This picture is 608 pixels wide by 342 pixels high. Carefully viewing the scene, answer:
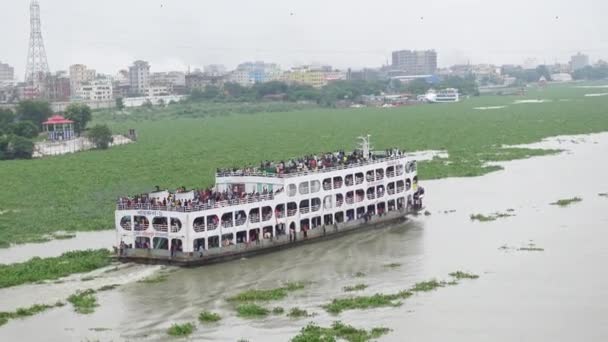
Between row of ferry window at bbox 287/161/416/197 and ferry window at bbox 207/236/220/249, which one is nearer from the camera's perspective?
ferry window at bbox 207/236/220/249

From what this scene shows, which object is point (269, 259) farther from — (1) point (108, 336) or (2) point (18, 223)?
(2) point (18, 223)

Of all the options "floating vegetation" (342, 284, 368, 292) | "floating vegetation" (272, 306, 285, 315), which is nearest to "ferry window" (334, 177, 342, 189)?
"floating vegetation" (342, 284, 368, 292)

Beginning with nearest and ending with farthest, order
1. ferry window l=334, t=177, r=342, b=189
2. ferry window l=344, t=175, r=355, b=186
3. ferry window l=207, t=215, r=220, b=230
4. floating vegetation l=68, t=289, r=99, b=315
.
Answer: floating vegetation l=68, t=289, r=99, b=315 → ferry window l=207, t=215, r=220, b=230 → ferry window l=334, t=177, r=342, b=189 → ferry window l=344, t=175, r=355, b=186

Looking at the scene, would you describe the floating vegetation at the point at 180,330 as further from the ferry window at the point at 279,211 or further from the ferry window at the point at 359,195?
the ferry window at the point at 359,195

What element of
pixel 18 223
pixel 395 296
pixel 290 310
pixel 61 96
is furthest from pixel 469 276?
pixel 61 96

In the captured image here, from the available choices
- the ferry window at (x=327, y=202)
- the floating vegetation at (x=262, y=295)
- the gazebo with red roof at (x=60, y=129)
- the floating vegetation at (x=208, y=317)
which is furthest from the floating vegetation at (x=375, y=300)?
the gazebo with red roof at (x=60, y=129)

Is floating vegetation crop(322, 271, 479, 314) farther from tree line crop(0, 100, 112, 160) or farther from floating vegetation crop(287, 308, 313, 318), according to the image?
tree line crop(0, 100, 112, 160)
